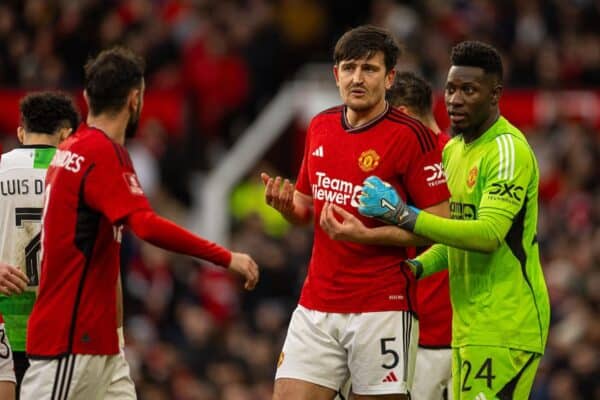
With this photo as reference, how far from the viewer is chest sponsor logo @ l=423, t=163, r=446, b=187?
9070mm

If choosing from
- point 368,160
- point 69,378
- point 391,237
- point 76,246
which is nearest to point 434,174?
point 368,160

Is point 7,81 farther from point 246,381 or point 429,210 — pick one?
point 429,210

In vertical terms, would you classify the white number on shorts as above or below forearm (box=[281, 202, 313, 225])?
below

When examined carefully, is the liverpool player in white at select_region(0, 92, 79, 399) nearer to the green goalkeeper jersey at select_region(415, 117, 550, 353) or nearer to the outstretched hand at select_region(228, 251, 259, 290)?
the outstretched hand at select_region(228, 251, 259, 290)

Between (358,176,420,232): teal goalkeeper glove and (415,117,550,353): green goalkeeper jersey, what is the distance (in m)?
0.07

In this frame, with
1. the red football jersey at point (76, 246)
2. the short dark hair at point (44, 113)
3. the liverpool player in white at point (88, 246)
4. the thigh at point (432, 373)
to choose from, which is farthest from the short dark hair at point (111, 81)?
the thigh at point (432, 373)

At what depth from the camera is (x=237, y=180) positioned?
20875 millimetres

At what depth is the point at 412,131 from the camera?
9133 millimetres

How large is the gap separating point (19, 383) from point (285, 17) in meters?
14.3

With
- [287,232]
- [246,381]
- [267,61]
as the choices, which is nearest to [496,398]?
[246,381]

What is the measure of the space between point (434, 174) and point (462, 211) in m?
0.26

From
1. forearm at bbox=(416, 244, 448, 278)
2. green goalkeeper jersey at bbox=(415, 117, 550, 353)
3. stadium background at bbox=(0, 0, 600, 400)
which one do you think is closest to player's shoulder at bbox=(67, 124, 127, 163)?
green goalkeeper jersey at bbox=(415, 117, 550, 353)

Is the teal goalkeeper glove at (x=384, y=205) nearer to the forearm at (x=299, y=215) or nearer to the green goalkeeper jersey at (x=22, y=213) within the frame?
the forearm at (x=299, y=215)

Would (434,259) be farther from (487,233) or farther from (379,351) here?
(487,233)
